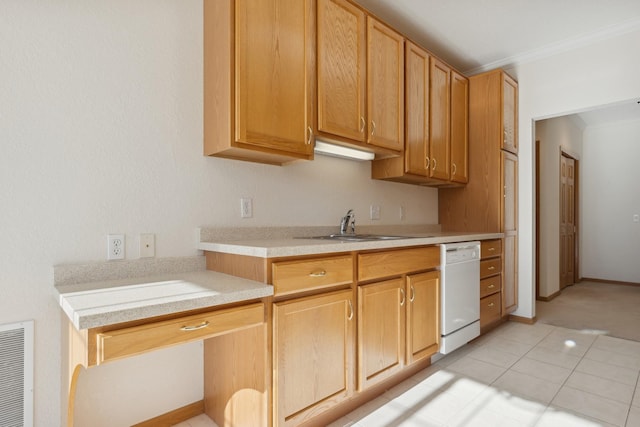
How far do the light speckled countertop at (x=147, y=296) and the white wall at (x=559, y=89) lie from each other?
305 centimetres

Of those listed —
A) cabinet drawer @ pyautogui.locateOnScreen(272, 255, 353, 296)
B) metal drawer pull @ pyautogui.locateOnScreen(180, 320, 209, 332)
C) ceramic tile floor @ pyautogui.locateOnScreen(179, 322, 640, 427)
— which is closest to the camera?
metal drawer pull @ pyautogui.locateOnScreen(180, 320, 209, 332)

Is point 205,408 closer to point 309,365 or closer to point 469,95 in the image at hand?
point 309,365

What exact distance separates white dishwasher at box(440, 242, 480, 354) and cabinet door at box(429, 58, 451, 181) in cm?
72

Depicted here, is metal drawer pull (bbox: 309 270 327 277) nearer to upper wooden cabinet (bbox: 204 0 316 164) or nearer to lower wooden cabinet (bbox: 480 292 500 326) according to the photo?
upper wooden cabinet (bbox: 204 0 316 164)

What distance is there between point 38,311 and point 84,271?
0.22 metres

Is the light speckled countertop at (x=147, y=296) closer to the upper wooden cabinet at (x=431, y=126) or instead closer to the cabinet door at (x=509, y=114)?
the upper wooden cabinet at (x=431, y=126)

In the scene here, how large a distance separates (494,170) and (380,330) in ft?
6.92

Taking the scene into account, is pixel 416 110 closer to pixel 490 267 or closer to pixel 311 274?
pixel 490 267

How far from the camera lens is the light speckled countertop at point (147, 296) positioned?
104 centimetres

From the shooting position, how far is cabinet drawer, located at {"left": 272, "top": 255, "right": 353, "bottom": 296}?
1.47 metres

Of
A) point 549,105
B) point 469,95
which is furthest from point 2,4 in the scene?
point 549,105

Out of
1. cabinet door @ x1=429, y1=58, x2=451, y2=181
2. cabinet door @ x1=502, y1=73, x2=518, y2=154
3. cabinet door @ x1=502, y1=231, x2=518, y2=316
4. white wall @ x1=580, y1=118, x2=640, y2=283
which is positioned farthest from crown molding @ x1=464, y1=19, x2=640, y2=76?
white wall @ x1=580, y1=118, x2=640, y2=283

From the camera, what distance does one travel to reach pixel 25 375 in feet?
4.53

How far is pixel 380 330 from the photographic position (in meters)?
1.91
